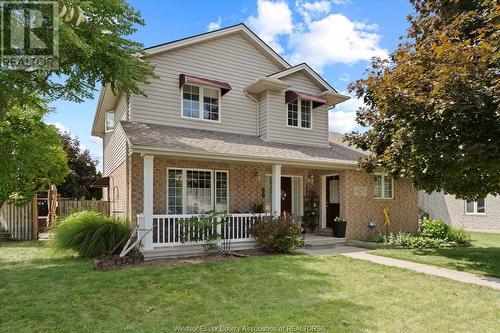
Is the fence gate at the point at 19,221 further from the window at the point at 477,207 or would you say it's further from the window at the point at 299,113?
the window at the point at 477,207

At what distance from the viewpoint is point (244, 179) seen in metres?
12.5

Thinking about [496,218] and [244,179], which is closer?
[244,179]

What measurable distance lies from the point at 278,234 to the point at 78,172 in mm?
19033

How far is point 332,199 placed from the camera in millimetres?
14062

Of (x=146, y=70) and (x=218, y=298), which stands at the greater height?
(x=146, y=70)

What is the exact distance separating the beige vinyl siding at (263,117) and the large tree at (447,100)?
14.2ft

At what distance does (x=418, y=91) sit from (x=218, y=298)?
257 inches

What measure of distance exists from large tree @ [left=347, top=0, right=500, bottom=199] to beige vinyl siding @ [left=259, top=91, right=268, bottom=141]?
432 centimetres

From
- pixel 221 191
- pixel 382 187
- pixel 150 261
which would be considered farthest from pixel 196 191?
pixel 382 187

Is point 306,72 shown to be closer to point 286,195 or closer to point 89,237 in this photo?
point 286,195

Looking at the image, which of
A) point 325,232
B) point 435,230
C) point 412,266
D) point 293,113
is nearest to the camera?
point 412,266

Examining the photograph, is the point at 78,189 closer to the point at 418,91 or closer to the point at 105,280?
the point at 105,280

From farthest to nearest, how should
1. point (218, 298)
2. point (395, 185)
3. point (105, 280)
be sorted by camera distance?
1. point (395, 185)
2. point (105, 280)
3. point (218, 298)

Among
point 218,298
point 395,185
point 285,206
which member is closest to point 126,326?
point 218,298
